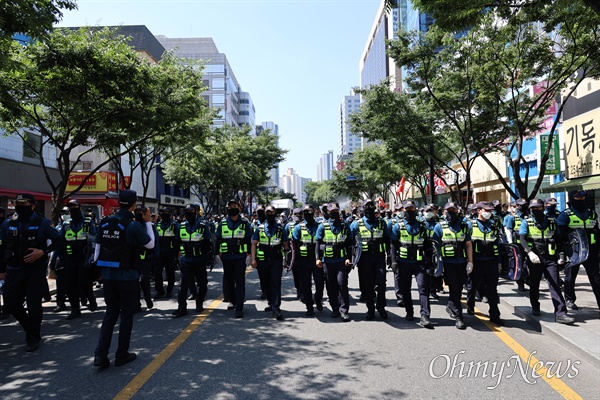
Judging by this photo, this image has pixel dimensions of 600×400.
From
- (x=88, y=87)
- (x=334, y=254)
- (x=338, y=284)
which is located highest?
(x=88, y=87)

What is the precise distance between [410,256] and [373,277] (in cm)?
70

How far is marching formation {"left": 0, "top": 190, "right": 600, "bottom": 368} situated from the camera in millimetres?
5777

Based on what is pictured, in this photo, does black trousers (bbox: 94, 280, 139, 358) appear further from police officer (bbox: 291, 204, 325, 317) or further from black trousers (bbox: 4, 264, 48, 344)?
police officer (bbox: 291, 204, 325, 317)

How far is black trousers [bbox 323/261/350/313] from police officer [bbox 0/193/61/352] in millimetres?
4098

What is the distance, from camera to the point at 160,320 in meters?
7.07

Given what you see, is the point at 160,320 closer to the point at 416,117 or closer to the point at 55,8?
the point at 55,8

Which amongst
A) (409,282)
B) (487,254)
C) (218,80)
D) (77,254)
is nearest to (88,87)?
(77,254)

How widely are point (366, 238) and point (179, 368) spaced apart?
357 centimetres

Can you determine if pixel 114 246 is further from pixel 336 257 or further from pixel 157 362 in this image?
pixel 336 257

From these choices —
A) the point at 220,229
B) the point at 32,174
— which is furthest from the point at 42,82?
the point at 32,174

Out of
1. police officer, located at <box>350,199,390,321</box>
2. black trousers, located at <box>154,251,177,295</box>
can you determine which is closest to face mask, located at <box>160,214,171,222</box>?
black trousers, located at <box>154,251,177,295</box>

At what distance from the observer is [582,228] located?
671cm

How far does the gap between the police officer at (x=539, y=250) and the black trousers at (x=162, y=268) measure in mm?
6968

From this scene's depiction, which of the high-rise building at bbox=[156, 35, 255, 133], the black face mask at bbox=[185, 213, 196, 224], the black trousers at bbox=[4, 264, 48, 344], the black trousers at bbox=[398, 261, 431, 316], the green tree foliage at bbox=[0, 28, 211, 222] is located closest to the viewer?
the black trousers at bbox=[4, 264, 48, 344]
